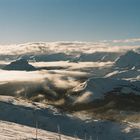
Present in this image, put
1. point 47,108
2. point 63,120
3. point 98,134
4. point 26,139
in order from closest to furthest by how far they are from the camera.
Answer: point 26,139 → point 98,134 → point 63,120 → point 47,108

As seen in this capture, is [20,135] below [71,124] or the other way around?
below

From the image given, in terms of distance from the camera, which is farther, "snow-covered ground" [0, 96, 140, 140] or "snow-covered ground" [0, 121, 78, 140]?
"snow-covered ground" [0, 96, 140, 140]

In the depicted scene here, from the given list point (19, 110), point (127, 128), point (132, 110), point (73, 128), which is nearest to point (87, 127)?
point (73, 128)

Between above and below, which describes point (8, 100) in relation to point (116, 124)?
above

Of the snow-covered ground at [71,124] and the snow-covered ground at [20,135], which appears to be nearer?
the snow-covered ground at [20,135]

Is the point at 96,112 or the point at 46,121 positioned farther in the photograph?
the point at 96,112

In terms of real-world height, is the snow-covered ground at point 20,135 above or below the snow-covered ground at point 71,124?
below

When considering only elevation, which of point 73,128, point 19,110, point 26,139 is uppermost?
point 19,110

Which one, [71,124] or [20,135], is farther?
[71,124]

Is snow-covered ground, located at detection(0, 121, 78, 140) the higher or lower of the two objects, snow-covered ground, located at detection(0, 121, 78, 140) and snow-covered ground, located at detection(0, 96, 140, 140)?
the lower

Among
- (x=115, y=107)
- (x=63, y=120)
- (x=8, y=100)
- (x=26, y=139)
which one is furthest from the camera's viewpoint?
(x=115, y=107)

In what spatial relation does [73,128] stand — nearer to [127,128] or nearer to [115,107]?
[127,128]
